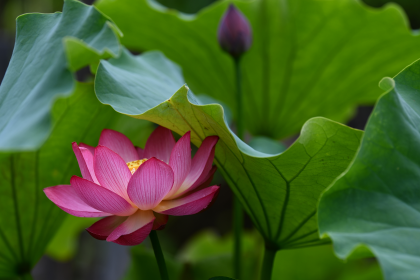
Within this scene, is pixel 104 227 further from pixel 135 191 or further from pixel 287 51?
pixel 287 51

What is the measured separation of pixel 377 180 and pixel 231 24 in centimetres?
46

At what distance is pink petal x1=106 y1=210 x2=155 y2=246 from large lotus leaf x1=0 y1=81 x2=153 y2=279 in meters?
0.21

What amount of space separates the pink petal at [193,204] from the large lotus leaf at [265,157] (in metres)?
0.06

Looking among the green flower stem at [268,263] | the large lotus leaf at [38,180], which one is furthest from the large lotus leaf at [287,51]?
the green flower stem at [268,263]

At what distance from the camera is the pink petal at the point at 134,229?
404 millimetres

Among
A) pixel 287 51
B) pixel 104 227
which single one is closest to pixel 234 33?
pixel 287 51

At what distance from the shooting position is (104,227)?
0.44m

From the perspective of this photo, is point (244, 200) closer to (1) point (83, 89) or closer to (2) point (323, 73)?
(1) point (83, 89)

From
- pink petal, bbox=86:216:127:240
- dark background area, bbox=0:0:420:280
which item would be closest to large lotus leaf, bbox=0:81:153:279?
pink petal, bbox=86:216:127:240

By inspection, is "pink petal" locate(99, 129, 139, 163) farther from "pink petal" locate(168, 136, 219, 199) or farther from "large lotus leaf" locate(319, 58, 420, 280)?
"large lotus leaf" locate(319, 58, 420, 280)

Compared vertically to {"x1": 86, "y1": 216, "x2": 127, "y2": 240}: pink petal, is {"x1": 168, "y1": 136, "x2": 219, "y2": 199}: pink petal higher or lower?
higher

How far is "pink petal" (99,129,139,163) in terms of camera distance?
1.63 ft

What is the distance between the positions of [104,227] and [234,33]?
454mm

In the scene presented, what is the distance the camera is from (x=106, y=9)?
0.90m
